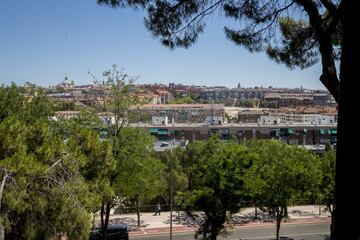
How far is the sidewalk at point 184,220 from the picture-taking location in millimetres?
22391

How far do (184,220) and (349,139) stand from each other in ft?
68.8

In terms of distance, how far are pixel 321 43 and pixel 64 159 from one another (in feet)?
21.9

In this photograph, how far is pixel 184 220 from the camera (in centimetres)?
2441

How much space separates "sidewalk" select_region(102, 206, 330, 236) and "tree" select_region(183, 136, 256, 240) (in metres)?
5.74

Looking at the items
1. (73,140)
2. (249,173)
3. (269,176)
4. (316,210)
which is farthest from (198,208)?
(316,210)

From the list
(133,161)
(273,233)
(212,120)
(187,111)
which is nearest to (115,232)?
(133,161)

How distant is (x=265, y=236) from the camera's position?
70.2 feet

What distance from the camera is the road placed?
20891mm

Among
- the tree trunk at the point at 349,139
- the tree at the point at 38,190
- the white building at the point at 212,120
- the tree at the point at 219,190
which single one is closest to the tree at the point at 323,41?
the tree trunk at the point at 349,139

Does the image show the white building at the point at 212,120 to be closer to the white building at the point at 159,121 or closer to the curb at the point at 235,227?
the white building at the point at 159,121

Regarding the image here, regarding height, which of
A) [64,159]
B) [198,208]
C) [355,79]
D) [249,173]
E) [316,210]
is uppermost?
[355,79]

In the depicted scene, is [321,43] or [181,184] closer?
[321,43]

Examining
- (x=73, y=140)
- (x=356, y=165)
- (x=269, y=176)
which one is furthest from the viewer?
(x=269, y=176)

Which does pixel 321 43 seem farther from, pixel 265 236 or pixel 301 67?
pixel 265 236
